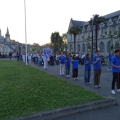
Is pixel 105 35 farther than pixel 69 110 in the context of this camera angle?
Yes

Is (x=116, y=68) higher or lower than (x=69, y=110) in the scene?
higher

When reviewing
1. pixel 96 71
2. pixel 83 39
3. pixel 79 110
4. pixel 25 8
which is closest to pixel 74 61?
pixel 96 71

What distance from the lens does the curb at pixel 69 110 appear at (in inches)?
187

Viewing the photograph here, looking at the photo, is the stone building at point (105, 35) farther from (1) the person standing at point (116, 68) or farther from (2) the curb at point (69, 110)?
(2) the curb at point (69, 110)

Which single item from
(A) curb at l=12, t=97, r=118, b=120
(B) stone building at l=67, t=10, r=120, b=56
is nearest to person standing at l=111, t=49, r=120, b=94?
(A) curb at l=12, t=97, r=118, b=120

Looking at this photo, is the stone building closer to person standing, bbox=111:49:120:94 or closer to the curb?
person standing, bbox=111:49:120:94

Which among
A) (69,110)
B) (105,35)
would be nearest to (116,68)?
(69,110)

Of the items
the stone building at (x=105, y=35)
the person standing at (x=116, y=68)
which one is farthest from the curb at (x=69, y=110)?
the stone building at (x=105, y=35)

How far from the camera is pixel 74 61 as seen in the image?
38.9 ft

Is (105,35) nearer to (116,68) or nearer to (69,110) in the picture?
(116,68)

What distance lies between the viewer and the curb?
15.6 ft

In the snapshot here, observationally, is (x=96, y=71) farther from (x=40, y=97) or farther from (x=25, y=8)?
(x=25, y=8)

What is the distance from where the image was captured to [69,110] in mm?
5320

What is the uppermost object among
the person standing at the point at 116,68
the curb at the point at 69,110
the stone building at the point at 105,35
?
the stone building at the point at 105,35
